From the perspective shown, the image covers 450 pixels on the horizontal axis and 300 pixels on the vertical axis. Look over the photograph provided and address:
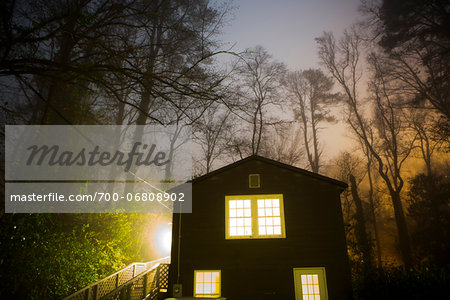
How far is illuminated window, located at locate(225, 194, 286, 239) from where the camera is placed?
10.6 metres

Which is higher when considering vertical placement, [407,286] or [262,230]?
[262,230]

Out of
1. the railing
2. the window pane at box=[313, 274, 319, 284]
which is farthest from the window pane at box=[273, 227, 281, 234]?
the railing

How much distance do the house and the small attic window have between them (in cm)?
4

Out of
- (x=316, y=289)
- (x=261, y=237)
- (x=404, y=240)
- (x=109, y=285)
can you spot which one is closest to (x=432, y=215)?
(x=404, y=240)

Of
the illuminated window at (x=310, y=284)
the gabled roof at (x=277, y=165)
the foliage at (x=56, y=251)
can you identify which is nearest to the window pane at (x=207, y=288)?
the illuminated window at (x=310, y=284)

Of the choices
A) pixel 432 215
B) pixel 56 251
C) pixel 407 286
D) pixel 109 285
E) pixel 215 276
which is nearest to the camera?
pixel 56 251

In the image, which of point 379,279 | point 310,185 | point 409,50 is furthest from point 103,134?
point 409,50

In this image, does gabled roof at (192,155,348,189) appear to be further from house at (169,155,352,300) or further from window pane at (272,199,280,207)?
window pane at (272,199,280,207)

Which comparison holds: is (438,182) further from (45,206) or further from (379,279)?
(45,206)

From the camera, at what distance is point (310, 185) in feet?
36.0

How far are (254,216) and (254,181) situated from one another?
1.41 meters

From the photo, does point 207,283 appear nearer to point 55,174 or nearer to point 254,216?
point 254,216

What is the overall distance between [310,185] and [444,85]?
15491 millimetres

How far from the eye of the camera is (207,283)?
10.3m
